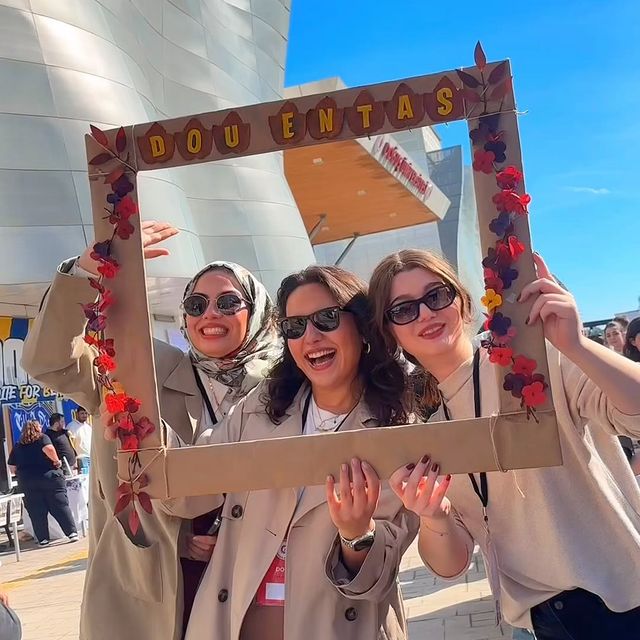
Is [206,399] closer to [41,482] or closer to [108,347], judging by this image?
[108,347]

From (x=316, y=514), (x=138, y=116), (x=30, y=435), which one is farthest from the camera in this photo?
(x=138, y=116)

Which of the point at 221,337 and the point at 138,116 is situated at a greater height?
the point at 138,116

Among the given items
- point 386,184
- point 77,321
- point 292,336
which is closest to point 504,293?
point 292,336

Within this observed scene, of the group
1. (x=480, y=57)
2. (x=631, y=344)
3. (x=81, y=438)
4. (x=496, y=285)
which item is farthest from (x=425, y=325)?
(x=81, y=438)

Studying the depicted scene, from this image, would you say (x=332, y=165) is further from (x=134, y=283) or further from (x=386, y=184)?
(x=134, y=283)

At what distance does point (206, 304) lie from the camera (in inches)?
99.0

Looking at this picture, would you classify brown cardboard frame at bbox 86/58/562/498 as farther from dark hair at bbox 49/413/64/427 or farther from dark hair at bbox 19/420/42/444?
dark hair at bbox 49/413/64/427

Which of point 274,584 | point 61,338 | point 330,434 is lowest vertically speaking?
point 274,584

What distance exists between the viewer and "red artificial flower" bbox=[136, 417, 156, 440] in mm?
1837

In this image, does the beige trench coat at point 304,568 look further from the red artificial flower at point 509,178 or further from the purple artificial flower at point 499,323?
the red artificial flower at point 509,178

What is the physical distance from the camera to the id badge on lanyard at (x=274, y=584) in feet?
6.29

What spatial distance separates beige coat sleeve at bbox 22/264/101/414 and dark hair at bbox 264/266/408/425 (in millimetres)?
643

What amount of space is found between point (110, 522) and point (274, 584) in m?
0.67

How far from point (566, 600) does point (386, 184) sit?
779 inches
